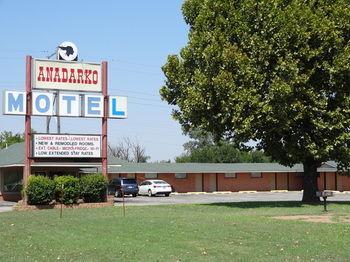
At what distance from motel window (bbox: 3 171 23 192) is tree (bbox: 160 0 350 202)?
20.0 meters

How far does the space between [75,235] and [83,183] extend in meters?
15.8

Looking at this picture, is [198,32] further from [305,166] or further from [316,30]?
[305,166]

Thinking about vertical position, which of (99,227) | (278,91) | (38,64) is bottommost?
(99,227)

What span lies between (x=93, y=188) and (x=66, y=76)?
20.0ft

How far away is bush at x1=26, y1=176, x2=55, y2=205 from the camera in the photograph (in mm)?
29141

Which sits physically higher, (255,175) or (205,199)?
(255,175)

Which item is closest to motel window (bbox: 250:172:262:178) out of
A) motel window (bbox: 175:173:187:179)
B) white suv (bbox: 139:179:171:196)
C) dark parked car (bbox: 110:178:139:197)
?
motel window (bbox: 175:173:187:179)

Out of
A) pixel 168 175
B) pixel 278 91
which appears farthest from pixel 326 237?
pixel 168 175

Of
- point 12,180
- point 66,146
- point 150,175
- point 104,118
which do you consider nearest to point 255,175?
point 150,175

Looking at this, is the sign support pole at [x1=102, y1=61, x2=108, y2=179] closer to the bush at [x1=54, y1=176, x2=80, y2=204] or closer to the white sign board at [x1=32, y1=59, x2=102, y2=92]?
the white sign board at [x1=32, y1=59, x2=102, y2=92]

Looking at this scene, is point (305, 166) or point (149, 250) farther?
point (305, 166)

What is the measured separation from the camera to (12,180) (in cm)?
4444

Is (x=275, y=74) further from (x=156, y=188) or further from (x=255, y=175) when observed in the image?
(x=255, y=175)

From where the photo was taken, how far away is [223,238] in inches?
532
